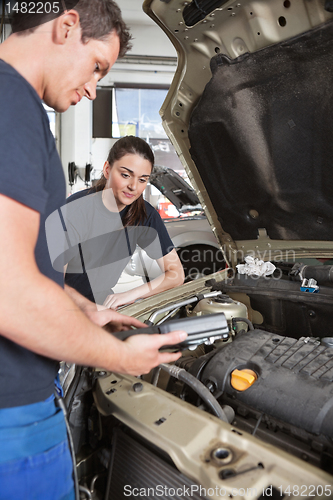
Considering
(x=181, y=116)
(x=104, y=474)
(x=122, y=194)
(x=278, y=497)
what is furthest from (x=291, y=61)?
(x=104, y=474)

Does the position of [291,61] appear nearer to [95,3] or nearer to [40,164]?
[95,3]

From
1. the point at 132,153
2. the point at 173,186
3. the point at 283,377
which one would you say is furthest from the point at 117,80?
the point at 283,377

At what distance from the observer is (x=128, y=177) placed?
1752mm

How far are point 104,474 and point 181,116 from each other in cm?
135

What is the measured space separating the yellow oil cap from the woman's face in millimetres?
1014

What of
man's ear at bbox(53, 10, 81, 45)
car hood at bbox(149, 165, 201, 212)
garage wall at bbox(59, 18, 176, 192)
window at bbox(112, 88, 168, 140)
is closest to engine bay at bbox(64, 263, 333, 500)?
man's ear at bbox(53, 10, 81, 45)

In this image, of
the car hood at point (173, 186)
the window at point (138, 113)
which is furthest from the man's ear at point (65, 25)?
the window at point (138, 113)

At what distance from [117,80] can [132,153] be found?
5.96 m

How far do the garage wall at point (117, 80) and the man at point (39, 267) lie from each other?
6461 mm

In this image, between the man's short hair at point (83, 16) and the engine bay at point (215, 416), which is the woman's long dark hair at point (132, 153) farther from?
the man's short hair at point (83, 16)

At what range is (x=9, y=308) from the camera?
1.88ft

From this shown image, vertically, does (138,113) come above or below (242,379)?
above

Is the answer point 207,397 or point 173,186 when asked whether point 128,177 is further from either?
point 173,186

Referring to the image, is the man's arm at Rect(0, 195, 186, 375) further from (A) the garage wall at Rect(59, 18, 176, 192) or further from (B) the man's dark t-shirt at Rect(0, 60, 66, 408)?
(A) the garage wall at Rect(59, 18, 176, 192)
